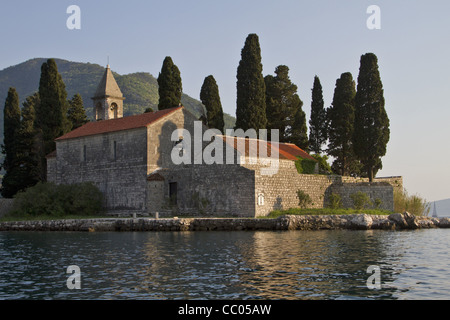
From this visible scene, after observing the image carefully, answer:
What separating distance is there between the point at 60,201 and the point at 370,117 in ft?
77.1

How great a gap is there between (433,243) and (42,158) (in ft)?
115

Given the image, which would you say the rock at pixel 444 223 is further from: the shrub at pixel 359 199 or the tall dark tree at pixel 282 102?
the tall dark tree at pixel 282 102

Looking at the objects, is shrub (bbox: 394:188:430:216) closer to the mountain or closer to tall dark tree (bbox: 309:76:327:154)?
tall dark tree (bbox: 309:76:327:154)

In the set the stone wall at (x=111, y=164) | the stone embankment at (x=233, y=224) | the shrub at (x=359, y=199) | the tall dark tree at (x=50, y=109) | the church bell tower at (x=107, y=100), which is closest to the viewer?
the stone embankment at (x=233, y=224)

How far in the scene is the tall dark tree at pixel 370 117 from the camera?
41.7 meters

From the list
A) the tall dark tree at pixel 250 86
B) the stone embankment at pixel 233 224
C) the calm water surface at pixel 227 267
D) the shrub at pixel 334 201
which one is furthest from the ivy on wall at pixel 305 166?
the calm water surface at pixel 227 267

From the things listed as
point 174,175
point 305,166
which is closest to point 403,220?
point 305,166

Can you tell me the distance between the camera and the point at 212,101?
52031mm

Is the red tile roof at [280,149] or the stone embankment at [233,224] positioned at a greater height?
the red tile roof at [280,149]

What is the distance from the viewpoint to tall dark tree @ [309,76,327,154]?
169ft

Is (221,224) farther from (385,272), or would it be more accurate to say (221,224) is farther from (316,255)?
(385,272)

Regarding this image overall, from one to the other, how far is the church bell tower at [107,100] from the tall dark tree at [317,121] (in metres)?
17.3

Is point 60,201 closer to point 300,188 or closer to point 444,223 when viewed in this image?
point 300,188
